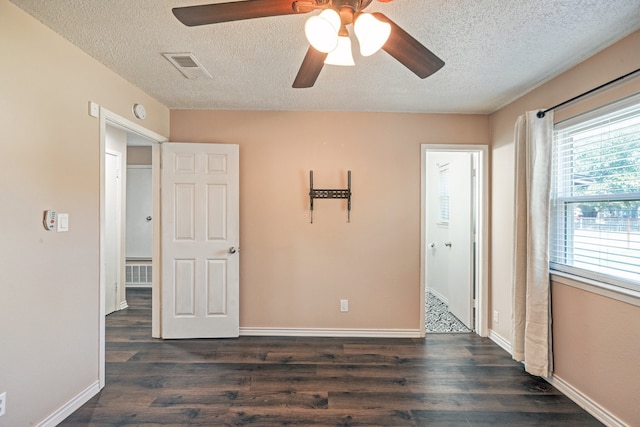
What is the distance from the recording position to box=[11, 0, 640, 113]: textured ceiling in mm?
1578

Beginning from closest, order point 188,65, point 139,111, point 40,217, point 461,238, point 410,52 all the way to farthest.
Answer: point 410,52 → point 40,217 → point 188,65 → point 139,111 → point 461,238

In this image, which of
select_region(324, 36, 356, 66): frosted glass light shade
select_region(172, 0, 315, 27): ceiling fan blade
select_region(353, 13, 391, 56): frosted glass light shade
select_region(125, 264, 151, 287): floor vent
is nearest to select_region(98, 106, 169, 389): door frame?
select_region(172, 0, 315, 27): ceiling fan blade

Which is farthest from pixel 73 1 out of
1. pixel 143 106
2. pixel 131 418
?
pixel 131 418

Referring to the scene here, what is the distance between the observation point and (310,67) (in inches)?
58.2

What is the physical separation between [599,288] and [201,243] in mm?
3281

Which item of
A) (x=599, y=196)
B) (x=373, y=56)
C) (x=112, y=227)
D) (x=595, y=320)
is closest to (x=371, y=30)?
(x=373, y=56)

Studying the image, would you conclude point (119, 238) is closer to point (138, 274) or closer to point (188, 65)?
point (138, 274)

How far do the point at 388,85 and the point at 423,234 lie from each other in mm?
1560

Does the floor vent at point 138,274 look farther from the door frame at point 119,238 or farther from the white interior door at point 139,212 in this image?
the door frame at point 119,238

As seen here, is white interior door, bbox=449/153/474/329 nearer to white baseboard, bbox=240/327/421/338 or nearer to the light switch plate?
white baseboard, bbox=240/327/421/338

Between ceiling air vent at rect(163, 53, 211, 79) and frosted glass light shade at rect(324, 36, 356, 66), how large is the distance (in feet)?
3.95

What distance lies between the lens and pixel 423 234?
3133 millimetres

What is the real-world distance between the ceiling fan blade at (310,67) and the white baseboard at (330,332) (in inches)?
97.7

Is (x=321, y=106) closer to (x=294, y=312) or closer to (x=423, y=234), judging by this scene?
(x=423, y=234)
